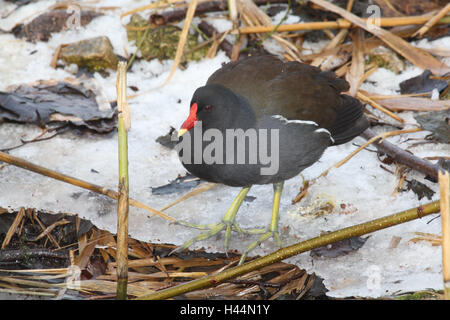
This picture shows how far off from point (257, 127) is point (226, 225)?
1.66 feet

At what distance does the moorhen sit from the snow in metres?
0.16

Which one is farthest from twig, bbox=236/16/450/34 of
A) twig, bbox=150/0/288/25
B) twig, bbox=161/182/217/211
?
twig, bbox=161/182/217/211

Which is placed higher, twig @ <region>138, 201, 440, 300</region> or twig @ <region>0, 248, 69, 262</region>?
twig @ <region>0, 248, 69, 262</region>

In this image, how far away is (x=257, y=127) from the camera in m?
2.58

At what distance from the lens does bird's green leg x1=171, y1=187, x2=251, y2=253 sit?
8.80ft

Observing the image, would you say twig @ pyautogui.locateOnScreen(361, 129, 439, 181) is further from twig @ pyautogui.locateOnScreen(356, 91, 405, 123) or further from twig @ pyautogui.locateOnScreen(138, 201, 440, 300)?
twig @ pyautogui.locateOnScreen(138, 201, 440, 300)

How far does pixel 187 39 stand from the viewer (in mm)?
3889

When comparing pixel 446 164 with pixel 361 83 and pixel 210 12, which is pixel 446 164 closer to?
pixel 361 83

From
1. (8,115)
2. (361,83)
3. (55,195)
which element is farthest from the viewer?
(361,83)

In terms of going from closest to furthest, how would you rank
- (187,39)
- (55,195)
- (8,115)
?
1. (55,195)
2. (8,115)
3. (187,39)

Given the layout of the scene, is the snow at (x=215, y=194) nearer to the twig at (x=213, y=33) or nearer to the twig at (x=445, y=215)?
the twig at (x=213, y=33)

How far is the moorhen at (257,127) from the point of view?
2533mm

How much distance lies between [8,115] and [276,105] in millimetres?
1591

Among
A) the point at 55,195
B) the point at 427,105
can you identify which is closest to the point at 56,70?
the point at 55,195
